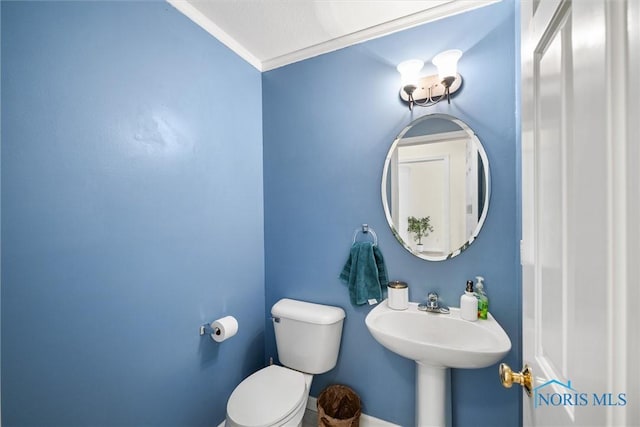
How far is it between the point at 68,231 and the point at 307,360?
1.31 metres

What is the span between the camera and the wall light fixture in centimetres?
127

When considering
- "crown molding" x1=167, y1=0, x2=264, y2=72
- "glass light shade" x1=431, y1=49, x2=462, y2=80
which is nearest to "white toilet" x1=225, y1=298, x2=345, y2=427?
"glass light shade" x1=431, y1=49, x2=462, y2=80

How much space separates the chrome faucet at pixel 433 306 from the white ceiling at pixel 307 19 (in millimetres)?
1481

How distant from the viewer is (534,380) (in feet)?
1.97

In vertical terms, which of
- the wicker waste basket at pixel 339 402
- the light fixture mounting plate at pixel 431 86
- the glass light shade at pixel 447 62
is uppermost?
the glass light shade at pixel 447 62

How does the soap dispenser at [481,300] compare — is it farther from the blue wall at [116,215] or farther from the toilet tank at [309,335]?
the blue wall at [116,215]

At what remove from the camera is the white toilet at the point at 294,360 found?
48.8 inches

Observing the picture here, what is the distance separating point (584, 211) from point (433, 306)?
1.07 m

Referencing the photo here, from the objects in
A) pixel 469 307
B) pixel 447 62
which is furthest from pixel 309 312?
pixel 447 62

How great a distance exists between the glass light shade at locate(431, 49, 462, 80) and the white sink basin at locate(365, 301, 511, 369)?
121 centimetres

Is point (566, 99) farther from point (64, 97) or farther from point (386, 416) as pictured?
point (386, 416)

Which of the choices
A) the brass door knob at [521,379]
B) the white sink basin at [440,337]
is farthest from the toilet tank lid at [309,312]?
the brass door knob at [521,379]

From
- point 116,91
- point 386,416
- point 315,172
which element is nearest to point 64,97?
point 116,91

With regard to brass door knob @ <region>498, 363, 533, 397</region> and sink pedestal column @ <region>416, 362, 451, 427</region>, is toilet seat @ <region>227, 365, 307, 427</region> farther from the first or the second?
brass door knob @ <region>498, 363, 533, 397</region>
